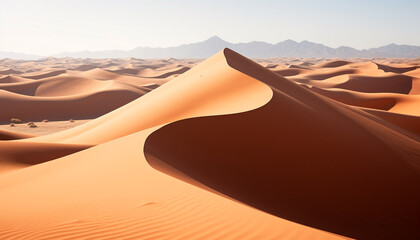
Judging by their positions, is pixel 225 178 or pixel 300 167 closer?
pixel 225 178

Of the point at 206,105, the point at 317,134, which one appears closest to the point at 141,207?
the point at 317,134

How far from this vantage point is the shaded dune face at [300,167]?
19.2 feet

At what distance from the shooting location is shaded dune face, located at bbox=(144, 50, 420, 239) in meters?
5.85

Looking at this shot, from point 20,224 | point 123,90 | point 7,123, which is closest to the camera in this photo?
point 20,224

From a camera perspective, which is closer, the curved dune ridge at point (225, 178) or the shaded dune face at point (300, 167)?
the curved dune ridge at point (225, 178)

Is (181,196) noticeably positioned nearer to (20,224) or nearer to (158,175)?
(158,175)

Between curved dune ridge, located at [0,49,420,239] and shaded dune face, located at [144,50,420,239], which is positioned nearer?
curved dune ridge, located at [0,49,420,239]

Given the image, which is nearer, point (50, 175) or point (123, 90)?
point (50, 175)

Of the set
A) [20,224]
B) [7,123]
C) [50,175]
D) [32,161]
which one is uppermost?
[20,224]

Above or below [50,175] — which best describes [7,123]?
below

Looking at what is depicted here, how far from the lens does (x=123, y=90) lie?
34.4 metres

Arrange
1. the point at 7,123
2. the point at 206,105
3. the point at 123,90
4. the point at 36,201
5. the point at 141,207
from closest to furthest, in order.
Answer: the point at 141,207, the point at 36,201, the point at 206,105, the point at 7,123, the point at 123,90

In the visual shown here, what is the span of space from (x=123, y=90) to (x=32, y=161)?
26.0 m

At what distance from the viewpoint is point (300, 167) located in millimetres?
6973
